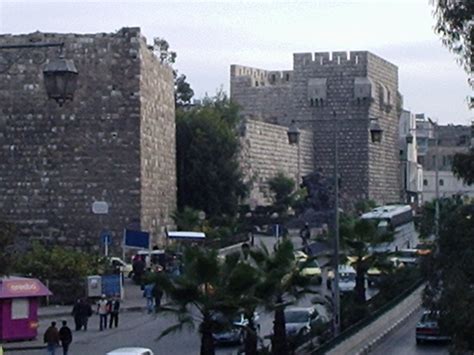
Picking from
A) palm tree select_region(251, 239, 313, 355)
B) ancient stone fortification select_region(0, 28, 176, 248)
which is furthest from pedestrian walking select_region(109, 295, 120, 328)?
ancient stone fortification select_region(0, 28, 176, 248)

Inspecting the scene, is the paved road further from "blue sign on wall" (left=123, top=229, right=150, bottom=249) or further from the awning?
"blue sign on wall" (left=123, top=229, right=150, bottom=249)

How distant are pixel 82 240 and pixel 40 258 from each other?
21.3 ft

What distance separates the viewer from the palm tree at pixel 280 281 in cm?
2237

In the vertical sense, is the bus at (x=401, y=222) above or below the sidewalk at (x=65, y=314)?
above

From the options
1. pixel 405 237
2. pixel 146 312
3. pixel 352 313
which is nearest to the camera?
pixel 352 313

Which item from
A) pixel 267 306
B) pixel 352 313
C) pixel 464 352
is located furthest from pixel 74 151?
pixel 464 352

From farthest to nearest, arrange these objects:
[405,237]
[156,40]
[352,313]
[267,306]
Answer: [156,40] → [405,237] → [352,313] → [267,306]

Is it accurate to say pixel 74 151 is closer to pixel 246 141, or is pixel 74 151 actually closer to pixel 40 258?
pixel 40 258

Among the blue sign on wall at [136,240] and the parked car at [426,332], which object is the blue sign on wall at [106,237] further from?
the parked car at [426,332]

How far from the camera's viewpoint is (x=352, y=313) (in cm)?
2980

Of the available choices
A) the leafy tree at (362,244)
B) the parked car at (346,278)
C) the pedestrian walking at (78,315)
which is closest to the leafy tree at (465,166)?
the leafy tree at (362,244)

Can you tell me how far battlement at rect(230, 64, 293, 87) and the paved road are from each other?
61085 mm

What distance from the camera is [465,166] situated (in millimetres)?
19906

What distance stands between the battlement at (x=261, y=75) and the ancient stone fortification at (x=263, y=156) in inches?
552
